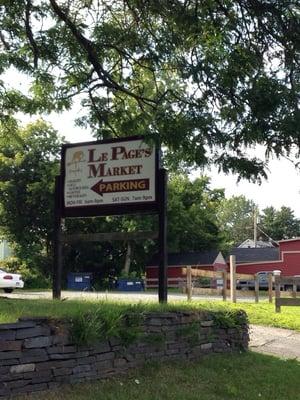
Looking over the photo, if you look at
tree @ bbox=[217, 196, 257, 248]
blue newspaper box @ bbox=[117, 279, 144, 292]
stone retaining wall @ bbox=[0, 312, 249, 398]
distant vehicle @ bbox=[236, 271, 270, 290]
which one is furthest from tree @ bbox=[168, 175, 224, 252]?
tree @ bbox=[217, 196, 257, 248]

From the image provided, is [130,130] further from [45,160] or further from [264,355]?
[45,160]

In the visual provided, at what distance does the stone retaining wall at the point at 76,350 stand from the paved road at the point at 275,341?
7.83 ft

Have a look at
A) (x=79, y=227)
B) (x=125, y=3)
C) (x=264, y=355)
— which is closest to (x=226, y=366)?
(x=264, y=355)

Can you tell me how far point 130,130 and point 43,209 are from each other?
1254 inches

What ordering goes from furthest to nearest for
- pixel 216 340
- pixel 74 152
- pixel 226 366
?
pixel 74 152 → pixel 216 340 → pixel 226 366

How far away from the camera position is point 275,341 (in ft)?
41.1

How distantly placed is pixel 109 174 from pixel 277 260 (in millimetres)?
43569

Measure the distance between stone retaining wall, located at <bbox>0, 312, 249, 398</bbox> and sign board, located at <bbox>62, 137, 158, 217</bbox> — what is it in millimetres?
2500

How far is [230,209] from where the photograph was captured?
122 metres

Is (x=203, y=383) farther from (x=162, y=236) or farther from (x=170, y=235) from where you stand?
(x=170, y=235)

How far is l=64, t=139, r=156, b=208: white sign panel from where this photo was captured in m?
10.7

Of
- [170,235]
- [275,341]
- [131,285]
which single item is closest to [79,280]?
[131,285]

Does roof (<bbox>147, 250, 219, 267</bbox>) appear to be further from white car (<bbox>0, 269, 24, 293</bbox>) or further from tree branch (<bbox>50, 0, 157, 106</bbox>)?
tree branch (<bbox>50, 0, 157, 106</bbox>)

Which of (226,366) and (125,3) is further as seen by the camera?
(125,3)
